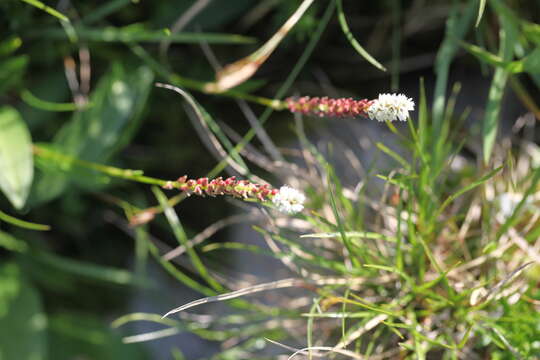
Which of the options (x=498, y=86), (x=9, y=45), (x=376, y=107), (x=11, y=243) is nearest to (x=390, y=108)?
(x=376, y=107)

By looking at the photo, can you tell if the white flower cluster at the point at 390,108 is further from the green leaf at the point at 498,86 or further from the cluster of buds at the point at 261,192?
the green leaf at the point at 498,86

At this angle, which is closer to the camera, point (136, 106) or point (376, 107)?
point (376, 107)

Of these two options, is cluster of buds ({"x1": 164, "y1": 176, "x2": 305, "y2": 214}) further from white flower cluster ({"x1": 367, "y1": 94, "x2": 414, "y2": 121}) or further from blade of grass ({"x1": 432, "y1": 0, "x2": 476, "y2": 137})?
blade of grass ({"x1": 432, "y1": 0, "x2": 476, "y2": 137})

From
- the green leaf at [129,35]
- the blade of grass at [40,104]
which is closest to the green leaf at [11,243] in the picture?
the blade of grass at [40,104]

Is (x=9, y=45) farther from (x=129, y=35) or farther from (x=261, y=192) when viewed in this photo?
(x=261, y=192)

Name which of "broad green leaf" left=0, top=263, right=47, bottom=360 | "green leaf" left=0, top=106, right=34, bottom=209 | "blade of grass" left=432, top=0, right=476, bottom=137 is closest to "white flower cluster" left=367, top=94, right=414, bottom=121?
"blade of grass" left=432, top=0, right=476, bottom=137

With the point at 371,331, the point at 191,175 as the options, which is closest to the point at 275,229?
the point at 371,331
